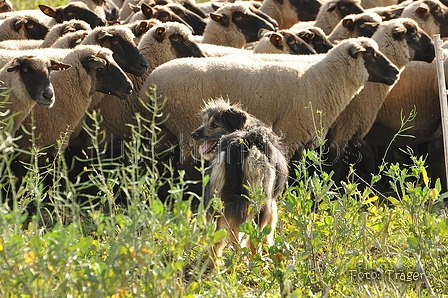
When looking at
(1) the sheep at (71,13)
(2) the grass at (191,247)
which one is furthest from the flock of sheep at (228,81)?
(2) the grass at (191,247)

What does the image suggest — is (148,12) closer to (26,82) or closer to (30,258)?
(26,82)

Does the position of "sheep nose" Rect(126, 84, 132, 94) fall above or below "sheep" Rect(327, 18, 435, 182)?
above

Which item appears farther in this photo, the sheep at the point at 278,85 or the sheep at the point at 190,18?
the sheep at the point at 190,18

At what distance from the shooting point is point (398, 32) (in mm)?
8742

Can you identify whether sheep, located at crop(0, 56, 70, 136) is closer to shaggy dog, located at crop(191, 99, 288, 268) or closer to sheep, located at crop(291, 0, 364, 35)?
shaggy dog, located at crop(191, 99, 288, 268)

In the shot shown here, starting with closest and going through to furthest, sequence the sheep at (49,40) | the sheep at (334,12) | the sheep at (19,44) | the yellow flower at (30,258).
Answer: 1. the yellow flower at (30,258)
2. the sheep at (19,44)
3. the sheep at (49,40)
4. the sheep at (334,12)

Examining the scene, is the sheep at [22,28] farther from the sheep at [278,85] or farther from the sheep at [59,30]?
the sheep at [278,85]

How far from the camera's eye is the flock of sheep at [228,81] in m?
7.33

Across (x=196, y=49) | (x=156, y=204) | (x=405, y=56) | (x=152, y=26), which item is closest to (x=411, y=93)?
(x=405, y=56)

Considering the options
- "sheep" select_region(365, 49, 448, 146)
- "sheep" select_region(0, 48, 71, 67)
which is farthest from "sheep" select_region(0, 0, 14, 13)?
"sheep" select_region(365, 49, 448, 146)

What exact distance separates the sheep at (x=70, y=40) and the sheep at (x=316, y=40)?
7.95 ft

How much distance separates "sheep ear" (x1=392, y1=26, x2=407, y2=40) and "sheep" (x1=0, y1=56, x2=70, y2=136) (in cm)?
359

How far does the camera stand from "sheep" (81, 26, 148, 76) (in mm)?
7891

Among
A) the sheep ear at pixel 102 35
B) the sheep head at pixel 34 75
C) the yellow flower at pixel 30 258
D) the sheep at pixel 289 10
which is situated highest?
the yellow flower at pixel 30 258
